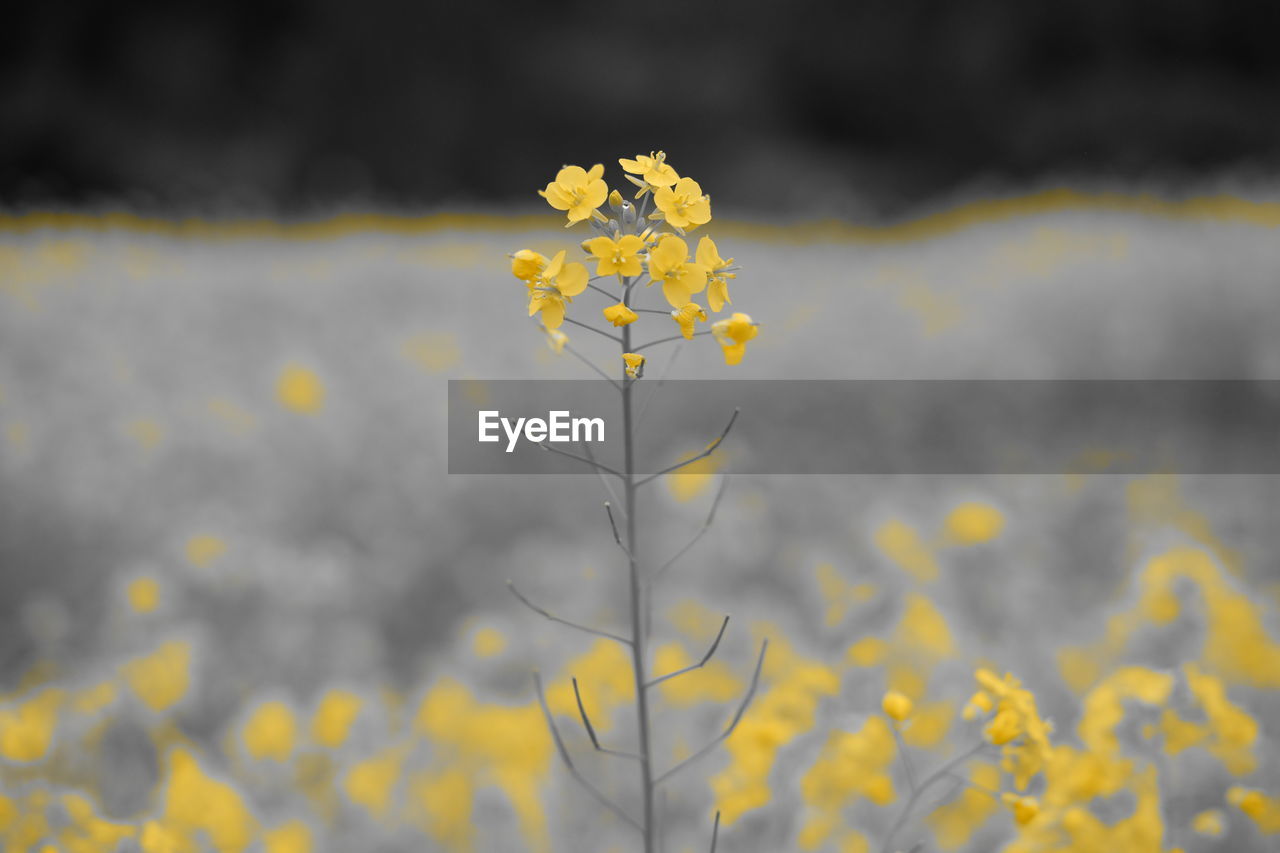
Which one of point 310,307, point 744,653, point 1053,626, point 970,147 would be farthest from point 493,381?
point 970,147

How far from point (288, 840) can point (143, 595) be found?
0.87 metres

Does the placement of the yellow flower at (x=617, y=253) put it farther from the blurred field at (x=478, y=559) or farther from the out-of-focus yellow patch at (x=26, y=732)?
the out-of-focus yellow patch at (x=26, y=732)

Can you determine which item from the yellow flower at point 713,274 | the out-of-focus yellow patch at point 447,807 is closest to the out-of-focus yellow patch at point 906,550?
the out-of-focus yellow patch at point 447,807

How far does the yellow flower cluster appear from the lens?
3.02 ft

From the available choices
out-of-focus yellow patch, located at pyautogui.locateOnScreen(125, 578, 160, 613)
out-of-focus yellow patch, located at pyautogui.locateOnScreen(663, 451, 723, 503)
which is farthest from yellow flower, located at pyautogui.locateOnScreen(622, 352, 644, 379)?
out-of-focus yellow patch, located at pyautogui.locateOnScreen(125, 578, 160, 613)

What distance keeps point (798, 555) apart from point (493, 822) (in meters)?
1.40

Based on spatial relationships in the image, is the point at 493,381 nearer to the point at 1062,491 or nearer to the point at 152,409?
the point at 152,409

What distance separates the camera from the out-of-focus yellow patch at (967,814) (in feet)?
5.13

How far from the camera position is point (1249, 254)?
14.4ft

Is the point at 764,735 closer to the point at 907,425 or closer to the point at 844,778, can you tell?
the point at 844,778

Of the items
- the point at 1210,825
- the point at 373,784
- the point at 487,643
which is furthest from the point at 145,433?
the point at 1210,825

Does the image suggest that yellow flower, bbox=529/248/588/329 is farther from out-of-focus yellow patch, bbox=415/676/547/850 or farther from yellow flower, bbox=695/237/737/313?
out-of-focus yellow patch, bbox=415/676/547/850

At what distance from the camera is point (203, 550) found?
2.30 m

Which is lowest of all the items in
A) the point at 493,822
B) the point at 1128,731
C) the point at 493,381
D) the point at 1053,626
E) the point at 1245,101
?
the point at 493,822
